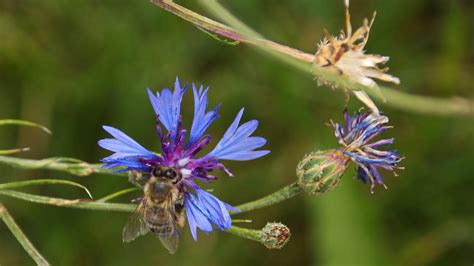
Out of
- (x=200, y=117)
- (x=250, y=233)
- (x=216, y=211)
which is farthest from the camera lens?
(x=250, y=233)

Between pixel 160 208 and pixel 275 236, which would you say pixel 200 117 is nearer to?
pixel 160 208

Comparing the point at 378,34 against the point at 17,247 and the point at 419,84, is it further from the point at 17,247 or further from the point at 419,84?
the point at 17,247

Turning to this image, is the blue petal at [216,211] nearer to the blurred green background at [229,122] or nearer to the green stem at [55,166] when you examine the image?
the green stem at [55,166]

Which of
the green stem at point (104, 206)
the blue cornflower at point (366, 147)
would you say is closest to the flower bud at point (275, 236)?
the green stem at point (104, 206)

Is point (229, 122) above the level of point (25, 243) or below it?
above

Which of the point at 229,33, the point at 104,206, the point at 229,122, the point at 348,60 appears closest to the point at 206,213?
the point at 104,206

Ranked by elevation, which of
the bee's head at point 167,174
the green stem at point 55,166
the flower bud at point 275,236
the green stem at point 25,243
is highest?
Result: the green stem at point 55,166
